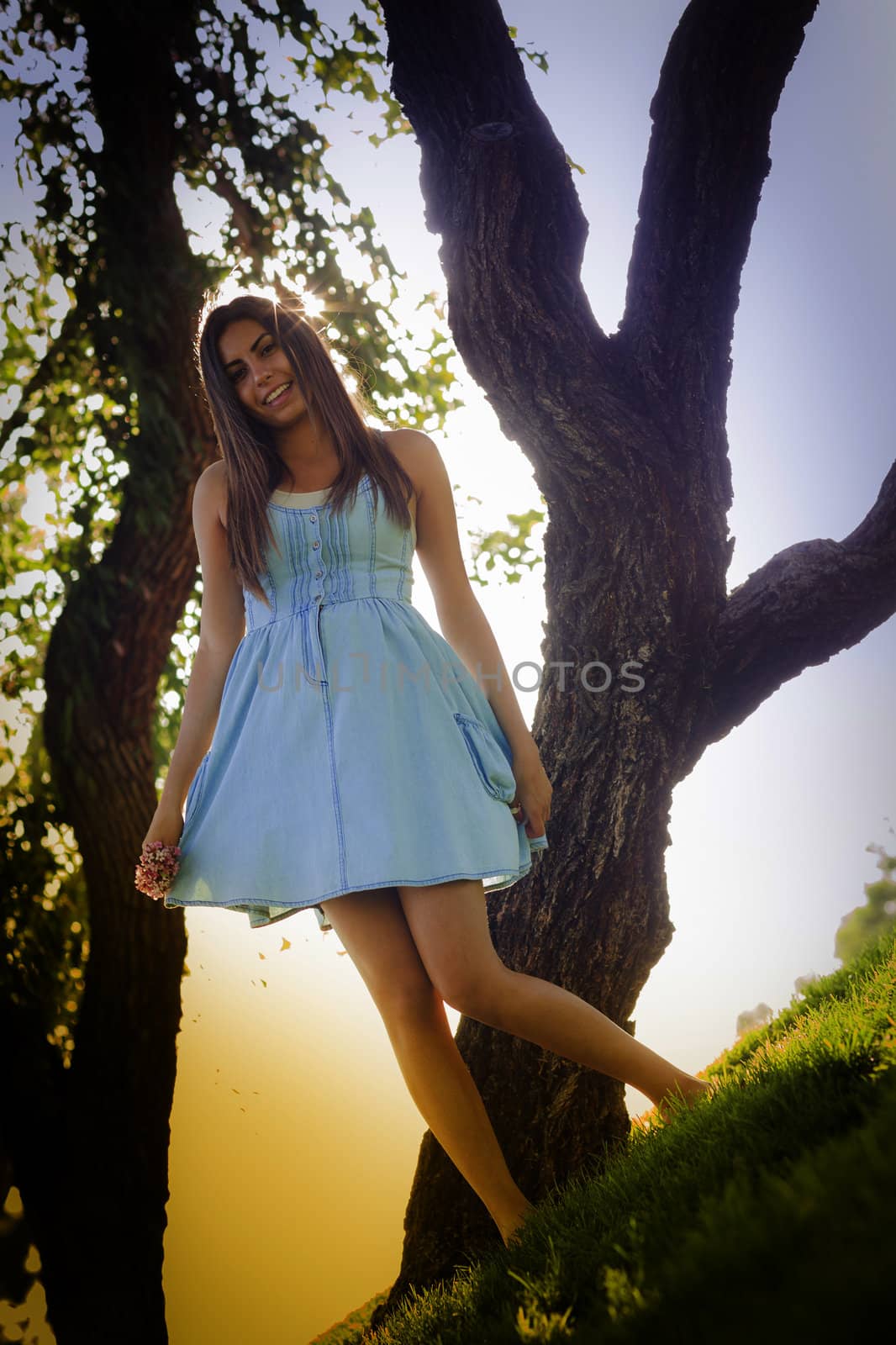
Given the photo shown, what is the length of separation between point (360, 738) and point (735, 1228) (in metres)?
1.20

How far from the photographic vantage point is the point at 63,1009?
4.25 meters

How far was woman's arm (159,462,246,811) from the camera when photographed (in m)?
2.37

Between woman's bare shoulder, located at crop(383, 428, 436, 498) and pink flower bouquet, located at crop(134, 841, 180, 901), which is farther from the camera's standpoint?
woman's bare shoulder, located at crop(383, 428, 436, 498)

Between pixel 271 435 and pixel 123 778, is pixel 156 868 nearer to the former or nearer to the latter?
pixel 271 435

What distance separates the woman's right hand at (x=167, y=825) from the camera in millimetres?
2207

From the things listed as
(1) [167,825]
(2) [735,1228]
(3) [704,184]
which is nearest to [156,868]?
(1) [167,825]

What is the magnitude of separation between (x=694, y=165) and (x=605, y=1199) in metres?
3.15

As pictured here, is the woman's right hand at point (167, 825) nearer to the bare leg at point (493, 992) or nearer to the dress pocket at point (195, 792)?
the dress pocket at point (195, 792)

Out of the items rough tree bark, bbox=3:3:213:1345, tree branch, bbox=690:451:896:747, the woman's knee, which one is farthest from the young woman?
rough tree bark, bbox=3:3:213:1345

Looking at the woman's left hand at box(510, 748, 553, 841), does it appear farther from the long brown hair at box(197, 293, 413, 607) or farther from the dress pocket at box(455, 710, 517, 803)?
the long brown hair at box(197, 293, 413, 607)

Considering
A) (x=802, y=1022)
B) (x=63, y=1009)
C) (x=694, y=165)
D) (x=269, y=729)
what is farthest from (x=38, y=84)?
(x=802, y=1022)

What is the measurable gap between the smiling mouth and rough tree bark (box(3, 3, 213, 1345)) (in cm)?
186

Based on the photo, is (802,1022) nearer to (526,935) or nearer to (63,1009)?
(526,935)

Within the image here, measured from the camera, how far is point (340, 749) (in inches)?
83.2
